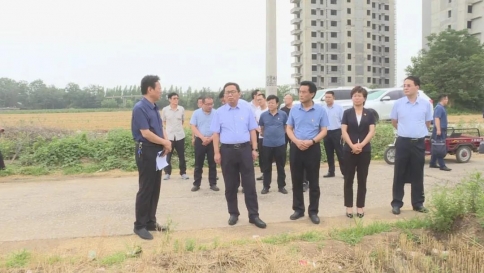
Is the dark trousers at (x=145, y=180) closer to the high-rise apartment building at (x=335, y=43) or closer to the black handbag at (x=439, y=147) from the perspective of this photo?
the black handbag at (x=439, y=147)

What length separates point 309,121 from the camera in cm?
517

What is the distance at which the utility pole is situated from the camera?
10.6 metres

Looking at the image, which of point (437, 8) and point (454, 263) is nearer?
point (454, 263)

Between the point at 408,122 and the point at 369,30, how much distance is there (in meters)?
77.0

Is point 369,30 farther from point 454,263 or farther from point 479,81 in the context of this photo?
point 454,263

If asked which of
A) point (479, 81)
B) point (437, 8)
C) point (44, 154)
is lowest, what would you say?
point (44, 154)

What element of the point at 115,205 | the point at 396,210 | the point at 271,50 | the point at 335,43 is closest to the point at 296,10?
the point at 335,43

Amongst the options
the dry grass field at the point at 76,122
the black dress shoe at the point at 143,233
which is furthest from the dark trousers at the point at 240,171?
the dry grass field at the point at 76,122

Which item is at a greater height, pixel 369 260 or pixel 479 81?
pixel 479 81

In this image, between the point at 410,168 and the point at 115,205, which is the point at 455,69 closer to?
the point at 410,168

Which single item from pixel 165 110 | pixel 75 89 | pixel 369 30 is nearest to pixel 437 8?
pixel 369 30

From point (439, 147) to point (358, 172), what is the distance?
4551 mm

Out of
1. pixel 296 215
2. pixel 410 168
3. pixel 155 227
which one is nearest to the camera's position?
pixel 155 227

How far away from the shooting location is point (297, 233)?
454cm
